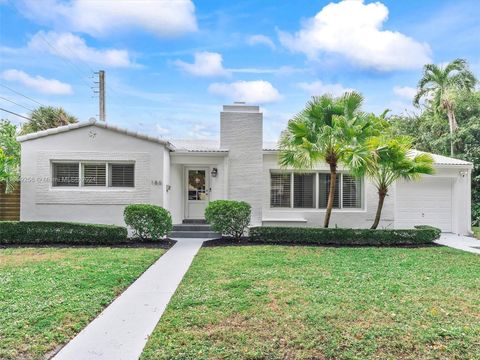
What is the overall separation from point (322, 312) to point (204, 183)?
11412 millimetres

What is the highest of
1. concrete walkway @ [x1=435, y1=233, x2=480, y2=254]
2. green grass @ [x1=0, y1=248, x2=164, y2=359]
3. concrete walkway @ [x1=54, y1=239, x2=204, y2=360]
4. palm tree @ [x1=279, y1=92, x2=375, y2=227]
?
palm tree @ [x1=279, y1=92, x2=375, y2=227]

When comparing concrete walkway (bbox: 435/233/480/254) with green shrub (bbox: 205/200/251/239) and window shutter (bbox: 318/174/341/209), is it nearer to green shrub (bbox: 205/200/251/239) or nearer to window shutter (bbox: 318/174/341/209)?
window shutter (bbox: 318/174/341/209)

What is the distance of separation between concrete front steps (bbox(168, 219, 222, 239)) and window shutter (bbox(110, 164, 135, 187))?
2564 mm

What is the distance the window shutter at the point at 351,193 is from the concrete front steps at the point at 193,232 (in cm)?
594

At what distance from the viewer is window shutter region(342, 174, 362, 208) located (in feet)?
51.6

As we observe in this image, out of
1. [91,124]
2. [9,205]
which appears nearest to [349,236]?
[91,124]

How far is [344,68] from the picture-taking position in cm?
1892

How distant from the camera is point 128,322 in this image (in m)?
5.27

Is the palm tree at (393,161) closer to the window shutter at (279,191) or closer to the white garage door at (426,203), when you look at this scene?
the white garage door at (426,203)

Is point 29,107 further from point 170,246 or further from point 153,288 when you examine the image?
point 153,288

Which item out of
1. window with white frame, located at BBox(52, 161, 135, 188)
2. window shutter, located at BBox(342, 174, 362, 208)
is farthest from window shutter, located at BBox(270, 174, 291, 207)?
window with white frame, located at BBox(52, 161, 135, 188)

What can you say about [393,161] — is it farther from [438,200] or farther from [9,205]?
[9,205]

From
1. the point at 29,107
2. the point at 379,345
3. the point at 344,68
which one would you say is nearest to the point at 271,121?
the point at 344,68

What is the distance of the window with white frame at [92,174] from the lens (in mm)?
14227
